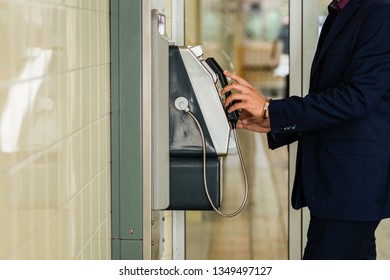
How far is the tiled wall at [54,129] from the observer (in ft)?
5.33

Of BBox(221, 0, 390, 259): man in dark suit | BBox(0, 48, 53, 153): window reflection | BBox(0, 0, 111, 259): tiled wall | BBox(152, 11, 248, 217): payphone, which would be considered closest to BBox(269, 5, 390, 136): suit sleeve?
BBox(221, 0, 390, 259): man in dark suit

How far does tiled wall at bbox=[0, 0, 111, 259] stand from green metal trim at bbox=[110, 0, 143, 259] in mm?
49

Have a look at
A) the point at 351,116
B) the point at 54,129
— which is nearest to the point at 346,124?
the point at 351,116

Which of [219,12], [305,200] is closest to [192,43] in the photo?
[219,12]

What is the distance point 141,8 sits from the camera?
Result: 9.35 feet

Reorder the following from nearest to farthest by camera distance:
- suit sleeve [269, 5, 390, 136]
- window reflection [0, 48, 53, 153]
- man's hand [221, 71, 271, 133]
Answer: window reflection [0, 48, 53, 153] → suit sleeve [269, 5, 390, 136] → man's hand [221, 71, 271, 133]

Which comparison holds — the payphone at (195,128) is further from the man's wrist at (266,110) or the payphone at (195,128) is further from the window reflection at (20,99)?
the window reflection at (20,99)

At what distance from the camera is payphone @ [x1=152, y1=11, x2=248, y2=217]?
287 centimetres

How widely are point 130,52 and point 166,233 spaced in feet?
4.15

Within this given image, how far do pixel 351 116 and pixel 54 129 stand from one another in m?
1.17

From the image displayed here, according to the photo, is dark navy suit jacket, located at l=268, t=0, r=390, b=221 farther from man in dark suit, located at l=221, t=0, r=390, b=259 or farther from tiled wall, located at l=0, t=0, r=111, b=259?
tiled wall, located at l=0, t=0, r=111, b=259

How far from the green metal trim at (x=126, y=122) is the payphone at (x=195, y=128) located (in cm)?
9

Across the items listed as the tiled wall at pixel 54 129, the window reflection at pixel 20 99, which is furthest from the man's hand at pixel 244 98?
the window reflection at pixel 20 99
